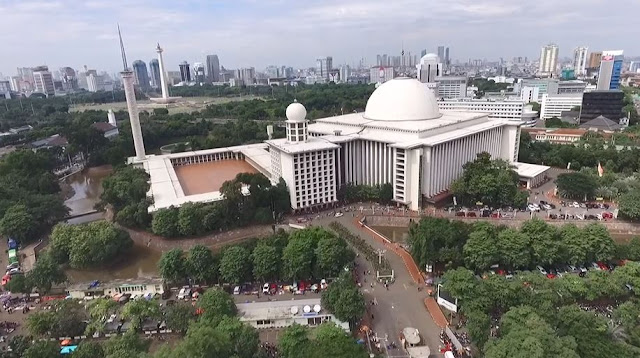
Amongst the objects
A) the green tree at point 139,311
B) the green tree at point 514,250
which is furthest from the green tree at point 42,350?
the green tree at point 514,250

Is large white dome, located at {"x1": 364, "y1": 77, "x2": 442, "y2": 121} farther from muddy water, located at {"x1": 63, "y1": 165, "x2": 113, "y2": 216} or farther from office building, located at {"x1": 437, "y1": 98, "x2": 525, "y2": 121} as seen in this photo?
muddy water, located at {"x1": 63, "y1": 165, "x2": 113, "y2": 216}

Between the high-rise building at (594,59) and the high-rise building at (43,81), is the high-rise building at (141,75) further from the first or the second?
the high-rise building at (594,59)

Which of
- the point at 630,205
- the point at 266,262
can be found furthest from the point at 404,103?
the point at 266,262

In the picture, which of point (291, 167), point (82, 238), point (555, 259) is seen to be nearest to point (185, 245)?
point (82, 238)

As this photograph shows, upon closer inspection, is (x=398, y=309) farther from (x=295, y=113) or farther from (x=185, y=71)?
(x=185, y=71)

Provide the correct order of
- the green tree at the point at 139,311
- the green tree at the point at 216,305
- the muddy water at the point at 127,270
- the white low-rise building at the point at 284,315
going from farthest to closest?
the muddy water at the point at 127,270 → the white low-rise building at the point at 284,315 → the green tree at the point at 139,311 → the green tree at the point at 216,305
